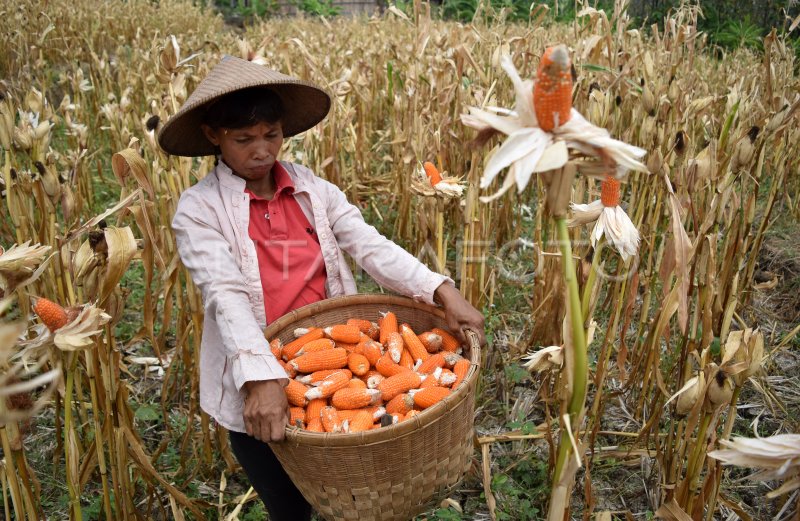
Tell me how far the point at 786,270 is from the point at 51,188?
10.3ft

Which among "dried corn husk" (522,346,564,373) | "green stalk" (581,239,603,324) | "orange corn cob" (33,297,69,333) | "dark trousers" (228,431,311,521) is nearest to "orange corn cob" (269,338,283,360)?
"dark trousers" (228,431,311,521)

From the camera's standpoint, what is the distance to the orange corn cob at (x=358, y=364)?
5.16 feet

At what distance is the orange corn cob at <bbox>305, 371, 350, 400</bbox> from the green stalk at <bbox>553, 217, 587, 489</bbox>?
72 cm

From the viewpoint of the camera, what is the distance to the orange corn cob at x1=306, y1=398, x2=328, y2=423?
4.60 feet

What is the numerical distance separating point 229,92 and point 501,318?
165 cm

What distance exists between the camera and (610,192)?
Result: 43.2 inches

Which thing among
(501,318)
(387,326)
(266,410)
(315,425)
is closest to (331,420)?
(315,425)

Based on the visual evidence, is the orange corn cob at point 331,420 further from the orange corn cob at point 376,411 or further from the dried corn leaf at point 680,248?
the dried corn leaf at point 680,248

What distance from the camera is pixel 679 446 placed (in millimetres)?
1460

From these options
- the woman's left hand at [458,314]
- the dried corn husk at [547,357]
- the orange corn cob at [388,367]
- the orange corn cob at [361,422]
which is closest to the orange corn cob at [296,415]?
the orange corn cob at [361,422]

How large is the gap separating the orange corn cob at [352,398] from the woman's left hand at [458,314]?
0.30 m

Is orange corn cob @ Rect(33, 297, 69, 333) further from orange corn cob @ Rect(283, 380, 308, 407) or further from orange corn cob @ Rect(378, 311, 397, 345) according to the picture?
orange corn cob @ Rect(378, 311, 397, 345)

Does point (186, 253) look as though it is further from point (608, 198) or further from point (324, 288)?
point (608, 198)

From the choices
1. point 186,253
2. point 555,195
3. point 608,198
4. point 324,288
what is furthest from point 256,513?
point 555,195
